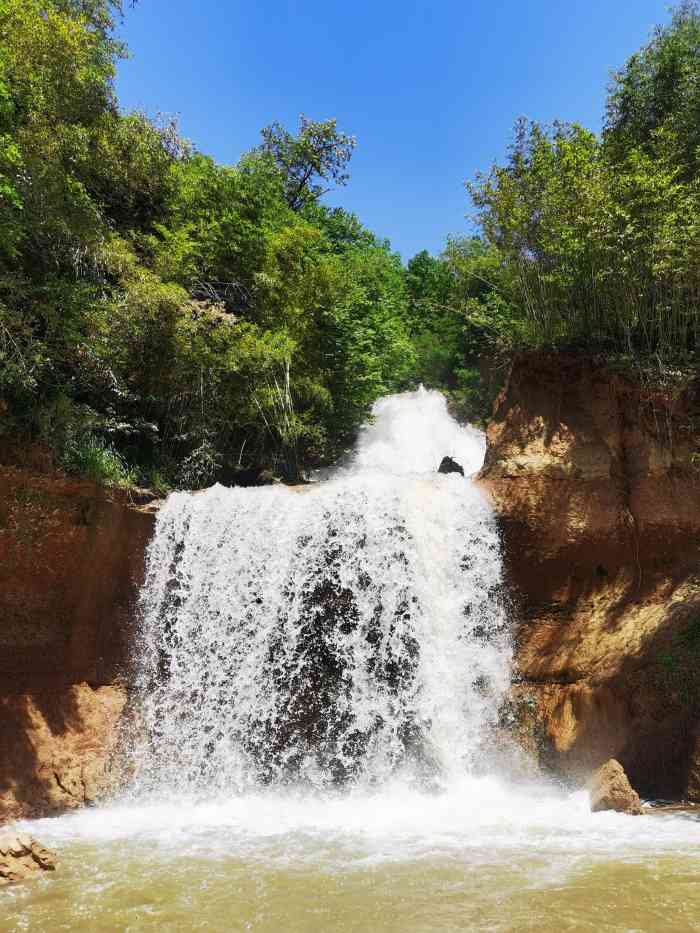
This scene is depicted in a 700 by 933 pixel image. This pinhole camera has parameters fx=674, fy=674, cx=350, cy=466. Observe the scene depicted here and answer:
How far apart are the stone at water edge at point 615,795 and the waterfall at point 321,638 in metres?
2.00

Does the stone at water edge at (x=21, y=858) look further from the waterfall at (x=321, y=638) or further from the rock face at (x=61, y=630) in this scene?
the waterfall at (x=321, y=638)

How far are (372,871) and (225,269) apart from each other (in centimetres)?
1643

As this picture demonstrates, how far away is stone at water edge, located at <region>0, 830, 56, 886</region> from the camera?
6.29 m

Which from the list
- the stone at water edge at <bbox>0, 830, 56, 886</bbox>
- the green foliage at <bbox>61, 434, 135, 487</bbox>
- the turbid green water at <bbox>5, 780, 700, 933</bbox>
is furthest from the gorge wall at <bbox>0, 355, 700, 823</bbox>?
the stone at water edge at <bbox>0, 830, 56, 886</bbox>

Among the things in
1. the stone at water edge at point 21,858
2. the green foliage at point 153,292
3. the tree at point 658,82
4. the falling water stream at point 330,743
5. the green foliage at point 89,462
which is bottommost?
the stone at water edge at point 21,858

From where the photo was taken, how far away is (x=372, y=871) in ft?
20.8

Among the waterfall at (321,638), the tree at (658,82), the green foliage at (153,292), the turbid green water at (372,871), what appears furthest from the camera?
the tree at (658,82)

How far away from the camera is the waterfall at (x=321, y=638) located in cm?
1021

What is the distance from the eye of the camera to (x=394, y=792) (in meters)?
9.57

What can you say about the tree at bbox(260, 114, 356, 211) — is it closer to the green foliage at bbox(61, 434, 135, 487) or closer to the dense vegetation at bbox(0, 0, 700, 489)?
the dense vegetation at bbox(0, 0, 700, 489)

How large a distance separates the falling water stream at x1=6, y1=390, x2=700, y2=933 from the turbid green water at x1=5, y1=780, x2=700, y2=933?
1.5 inches

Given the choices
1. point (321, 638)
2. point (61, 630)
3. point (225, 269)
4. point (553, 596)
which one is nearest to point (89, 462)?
point (61, 630)

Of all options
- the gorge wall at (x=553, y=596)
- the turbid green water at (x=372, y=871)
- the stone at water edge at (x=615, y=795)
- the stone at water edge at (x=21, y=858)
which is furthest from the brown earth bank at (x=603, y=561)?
the stone at water edge at (x=21, y=858)

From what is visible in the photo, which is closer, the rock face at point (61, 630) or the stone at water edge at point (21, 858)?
the stone at water edge at point (21, 858)
